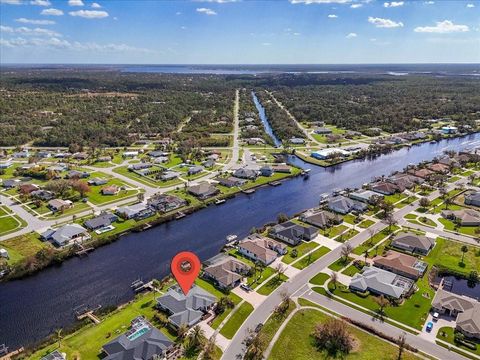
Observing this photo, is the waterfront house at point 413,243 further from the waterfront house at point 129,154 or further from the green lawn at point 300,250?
the waterfront house at point 129,154

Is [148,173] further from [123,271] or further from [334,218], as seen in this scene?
[334,218]

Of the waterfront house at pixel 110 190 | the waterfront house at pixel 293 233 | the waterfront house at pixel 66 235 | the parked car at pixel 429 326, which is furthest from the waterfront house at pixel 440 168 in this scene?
the waterfront house at pixel 66 235

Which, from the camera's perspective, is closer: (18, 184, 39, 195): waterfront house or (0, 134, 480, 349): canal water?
(0, 134, 480, 349): canal water

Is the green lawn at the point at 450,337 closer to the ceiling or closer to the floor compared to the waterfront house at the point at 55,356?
closer to the floor

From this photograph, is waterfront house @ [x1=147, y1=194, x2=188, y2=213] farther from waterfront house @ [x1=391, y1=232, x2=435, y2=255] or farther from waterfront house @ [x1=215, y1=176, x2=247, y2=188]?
waterfront house @ [x1=391, y1=232, x2=435, y2=255]

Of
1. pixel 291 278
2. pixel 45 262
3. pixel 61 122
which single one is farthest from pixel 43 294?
pixel 61 122

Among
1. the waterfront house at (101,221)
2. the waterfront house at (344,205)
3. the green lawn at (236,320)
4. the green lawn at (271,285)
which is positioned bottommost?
the green lawn at (236,320)

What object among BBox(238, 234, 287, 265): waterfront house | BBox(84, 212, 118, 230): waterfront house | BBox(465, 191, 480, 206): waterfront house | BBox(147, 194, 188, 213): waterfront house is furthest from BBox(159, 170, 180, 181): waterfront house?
BBox(465, 191, 480, 206): waterfront house
